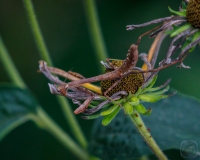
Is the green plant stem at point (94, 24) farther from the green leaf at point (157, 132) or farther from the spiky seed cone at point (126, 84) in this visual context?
the spiky seed cone at point (126, 84)

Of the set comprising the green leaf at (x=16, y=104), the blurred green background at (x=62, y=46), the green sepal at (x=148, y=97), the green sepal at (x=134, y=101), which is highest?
the green sepal at (x=134, y=101)

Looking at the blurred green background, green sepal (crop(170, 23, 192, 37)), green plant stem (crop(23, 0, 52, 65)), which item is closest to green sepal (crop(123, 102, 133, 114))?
green sepal (crop(170, 23, 192, 37))

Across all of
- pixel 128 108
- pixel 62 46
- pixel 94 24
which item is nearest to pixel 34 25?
pixel 94 24

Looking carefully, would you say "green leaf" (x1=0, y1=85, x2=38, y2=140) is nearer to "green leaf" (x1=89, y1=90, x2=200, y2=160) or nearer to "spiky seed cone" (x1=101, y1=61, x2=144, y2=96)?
"green leaf" (x1=89, y1=90, x2=200, y2=160)

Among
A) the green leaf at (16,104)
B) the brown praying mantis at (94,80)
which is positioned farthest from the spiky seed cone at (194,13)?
the green leaf at (16,104)

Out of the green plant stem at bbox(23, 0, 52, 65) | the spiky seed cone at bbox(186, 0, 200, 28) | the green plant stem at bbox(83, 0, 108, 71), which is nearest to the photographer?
the spiky seed cone at bbox(186, 0, 200, 28)

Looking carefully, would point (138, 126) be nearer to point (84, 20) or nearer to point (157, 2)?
point (157, 2)

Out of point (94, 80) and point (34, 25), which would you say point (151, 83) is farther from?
point (34, 25)
